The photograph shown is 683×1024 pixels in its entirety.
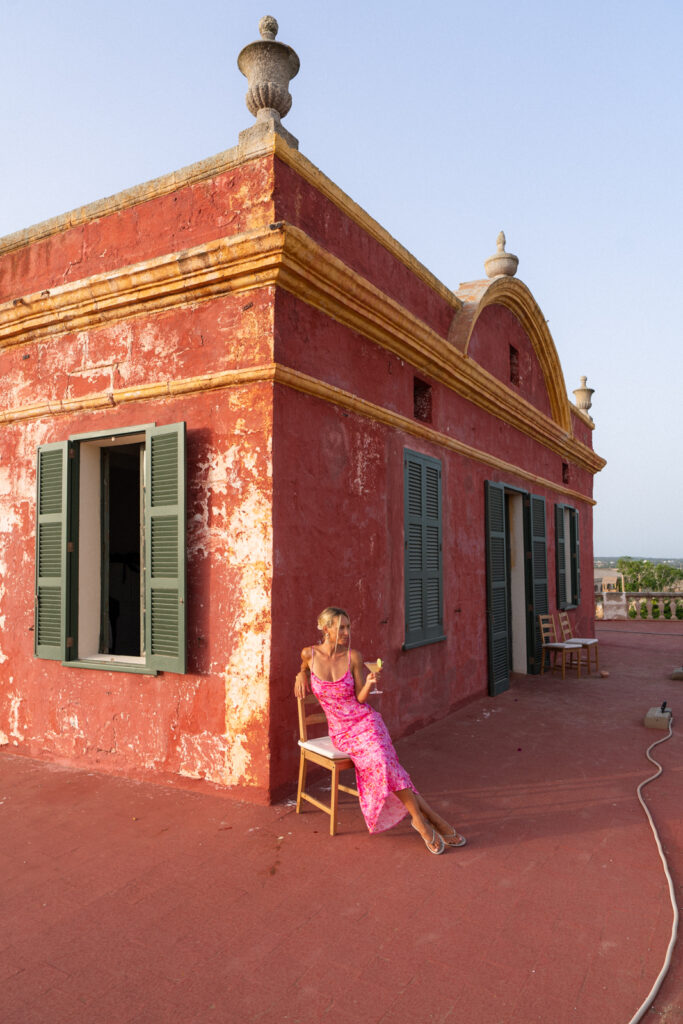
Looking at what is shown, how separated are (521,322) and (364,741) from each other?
7632mm

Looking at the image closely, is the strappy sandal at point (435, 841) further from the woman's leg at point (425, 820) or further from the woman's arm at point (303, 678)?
the woman's arm at point (303, 678)

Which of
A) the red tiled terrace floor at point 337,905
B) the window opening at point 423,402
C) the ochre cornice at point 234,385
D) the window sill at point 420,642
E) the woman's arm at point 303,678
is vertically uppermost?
the window opening at point 423,402

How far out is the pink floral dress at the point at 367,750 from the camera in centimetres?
369

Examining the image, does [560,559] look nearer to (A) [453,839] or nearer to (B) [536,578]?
(B) [536,578]

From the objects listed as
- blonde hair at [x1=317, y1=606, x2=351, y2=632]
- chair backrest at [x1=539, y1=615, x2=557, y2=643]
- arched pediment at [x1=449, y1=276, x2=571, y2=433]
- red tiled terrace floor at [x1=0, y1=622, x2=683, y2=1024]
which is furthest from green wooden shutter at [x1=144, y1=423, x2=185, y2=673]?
chair backrest at [x1=539, y1=615, x2=557, y2=643]

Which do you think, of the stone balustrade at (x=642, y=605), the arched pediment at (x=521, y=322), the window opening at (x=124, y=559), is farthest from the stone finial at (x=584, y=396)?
the window opening at (x=124, y=559)

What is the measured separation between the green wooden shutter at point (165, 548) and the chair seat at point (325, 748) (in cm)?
111

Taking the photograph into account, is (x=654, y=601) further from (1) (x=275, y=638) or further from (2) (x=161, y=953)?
(2) (x=161, y=953)

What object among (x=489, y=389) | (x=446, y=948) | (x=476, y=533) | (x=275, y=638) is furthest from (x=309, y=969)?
(x=489, y=389)

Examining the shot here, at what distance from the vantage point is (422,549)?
6.42 meters

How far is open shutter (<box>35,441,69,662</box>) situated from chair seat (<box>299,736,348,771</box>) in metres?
2.31

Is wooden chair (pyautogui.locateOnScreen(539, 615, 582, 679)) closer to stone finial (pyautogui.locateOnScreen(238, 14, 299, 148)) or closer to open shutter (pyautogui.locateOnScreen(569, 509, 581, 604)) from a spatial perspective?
open shutter (pyautogui.locateOnScreen(569, 509, 581, 604))

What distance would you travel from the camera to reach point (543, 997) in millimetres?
2418

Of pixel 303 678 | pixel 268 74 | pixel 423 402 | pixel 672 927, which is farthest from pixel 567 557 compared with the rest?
pixel 672 927
